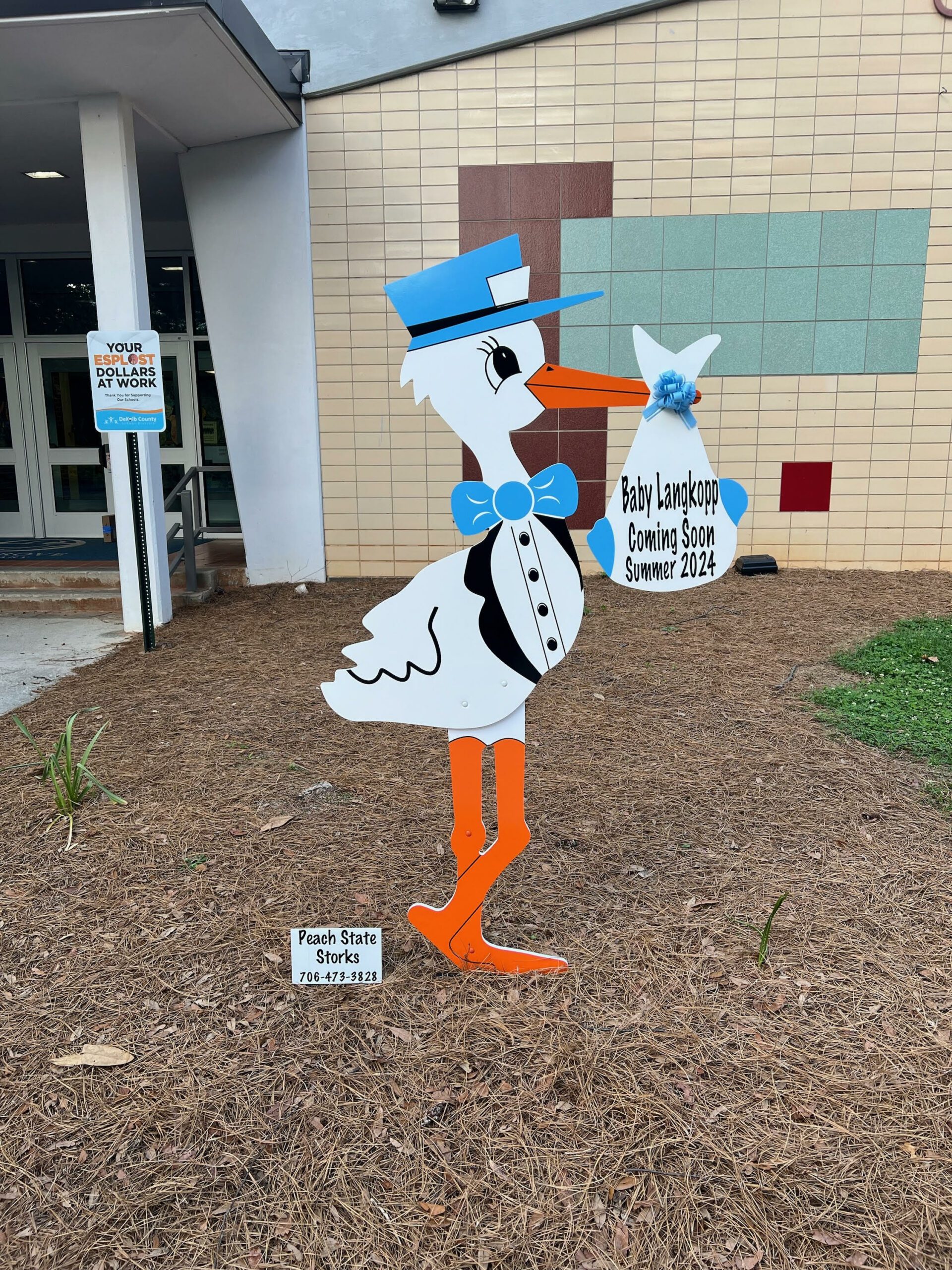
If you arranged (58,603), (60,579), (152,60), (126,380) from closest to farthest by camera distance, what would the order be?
(152,60), (126,380), (58,603), (60,579)

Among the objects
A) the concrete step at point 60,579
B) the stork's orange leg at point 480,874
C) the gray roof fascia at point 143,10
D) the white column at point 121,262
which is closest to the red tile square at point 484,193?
the gray roof fascia at point 143,10

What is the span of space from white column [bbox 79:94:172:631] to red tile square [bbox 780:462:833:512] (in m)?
5.36

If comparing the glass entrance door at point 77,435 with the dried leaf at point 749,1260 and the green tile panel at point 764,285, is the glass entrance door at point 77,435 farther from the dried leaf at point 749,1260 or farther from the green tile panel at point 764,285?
the dried leaf at point 749,1260

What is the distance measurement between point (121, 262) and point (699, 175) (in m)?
4.78

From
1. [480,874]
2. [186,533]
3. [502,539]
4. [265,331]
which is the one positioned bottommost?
[480,874]

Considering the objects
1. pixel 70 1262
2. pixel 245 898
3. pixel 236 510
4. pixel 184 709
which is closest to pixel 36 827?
pixel 245 898

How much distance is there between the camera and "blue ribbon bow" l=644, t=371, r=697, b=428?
225cm

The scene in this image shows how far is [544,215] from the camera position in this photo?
7461 millimetres

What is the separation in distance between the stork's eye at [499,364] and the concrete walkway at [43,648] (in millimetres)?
3487

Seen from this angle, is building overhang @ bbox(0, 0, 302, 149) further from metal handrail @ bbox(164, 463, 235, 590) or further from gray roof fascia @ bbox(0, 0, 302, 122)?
metal handrail @ bbox(164, 463, 235, 590)

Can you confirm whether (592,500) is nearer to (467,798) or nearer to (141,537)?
(141,537)

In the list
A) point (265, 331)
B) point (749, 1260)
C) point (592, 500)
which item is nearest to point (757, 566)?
point (592, 500)

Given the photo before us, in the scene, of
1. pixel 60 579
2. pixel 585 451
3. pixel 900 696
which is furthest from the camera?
pixel 585 451

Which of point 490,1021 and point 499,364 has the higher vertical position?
point 499,364
